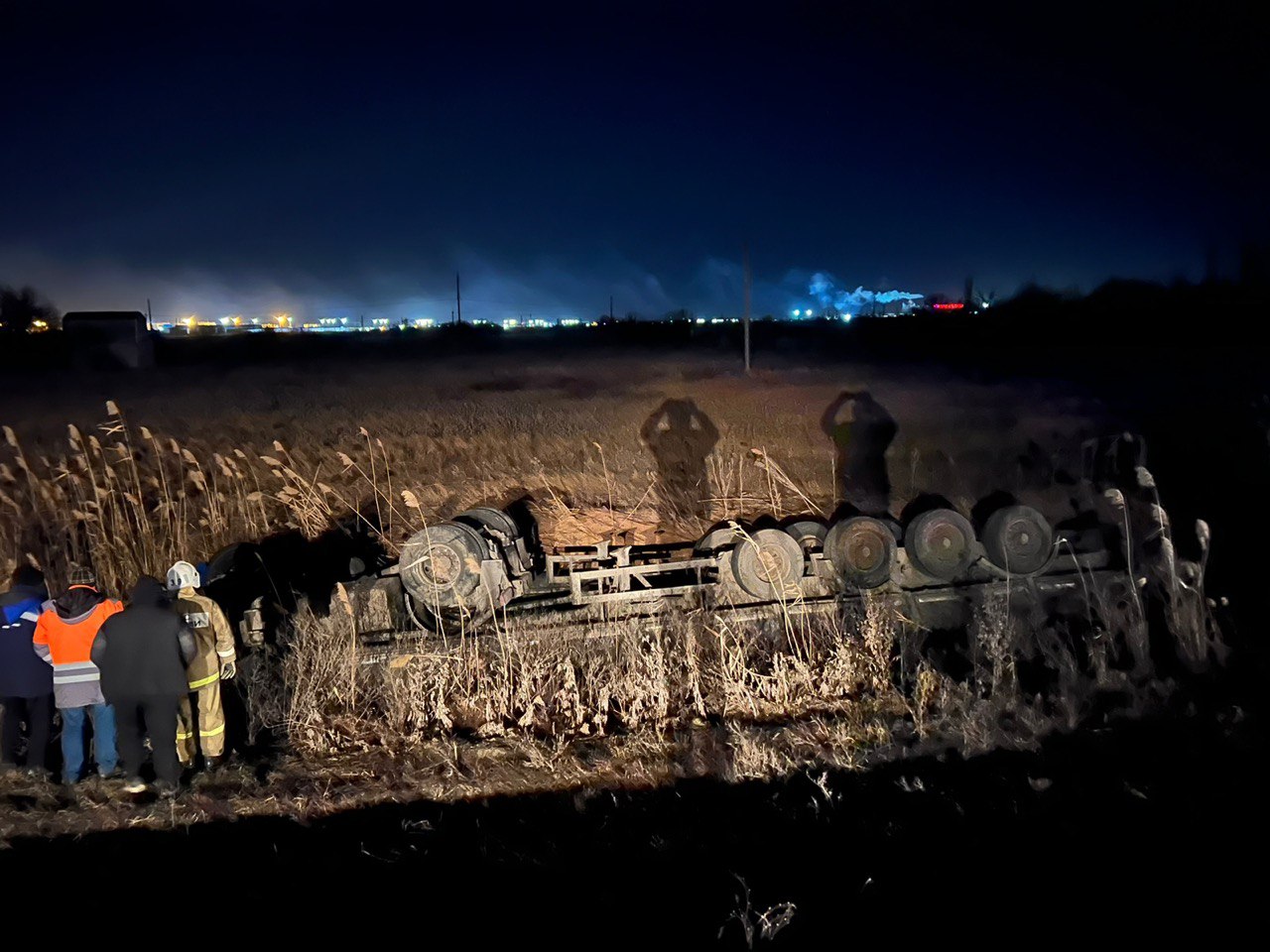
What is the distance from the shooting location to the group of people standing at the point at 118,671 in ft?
18.6

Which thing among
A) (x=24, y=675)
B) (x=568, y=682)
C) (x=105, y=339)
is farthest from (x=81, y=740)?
(x=105, y=339)

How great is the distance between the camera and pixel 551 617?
28.1 feet

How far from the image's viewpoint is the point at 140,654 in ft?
18.6

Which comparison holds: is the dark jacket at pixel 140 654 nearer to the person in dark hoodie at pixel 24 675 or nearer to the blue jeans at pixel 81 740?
the blue jeans at pixel 81 740

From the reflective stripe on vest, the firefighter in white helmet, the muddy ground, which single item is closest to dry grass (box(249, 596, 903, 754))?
the firefighter in white helmet

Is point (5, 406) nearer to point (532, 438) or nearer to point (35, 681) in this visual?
point (532, 438)

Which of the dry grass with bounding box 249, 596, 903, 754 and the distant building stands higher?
the distant building

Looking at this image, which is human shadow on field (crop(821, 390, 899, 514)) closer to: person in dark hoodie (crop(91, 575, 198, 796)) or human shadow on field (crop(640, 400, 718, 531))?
human shadow on field (crop(640, 400, 718, 531))

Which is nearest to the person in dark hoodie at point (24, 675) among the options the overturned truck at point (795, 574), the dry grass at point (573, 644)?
the dry grass at point (573, 644)

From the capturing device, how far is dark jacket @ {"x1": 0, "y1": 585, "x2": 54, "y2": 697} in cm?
604

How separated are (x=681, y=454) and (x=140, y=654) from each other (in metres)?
9.02

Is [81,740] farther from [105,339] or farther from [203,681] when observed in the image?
[105,339]

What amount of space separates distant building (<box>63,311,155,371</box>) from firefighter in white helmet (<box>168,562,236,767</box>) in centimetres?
1854

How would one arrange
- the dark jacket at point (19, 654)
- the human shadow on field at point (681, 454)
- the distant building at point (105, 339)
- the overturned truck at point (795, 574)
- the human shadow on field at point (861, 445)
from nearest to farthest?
the dark jacket at point (19, 654) → the overturned truck at point (795, 574) → the human shadow on field at point (681, 454) → the human shadow on field at point (861, 445) → the distant building at point (105, 339)
